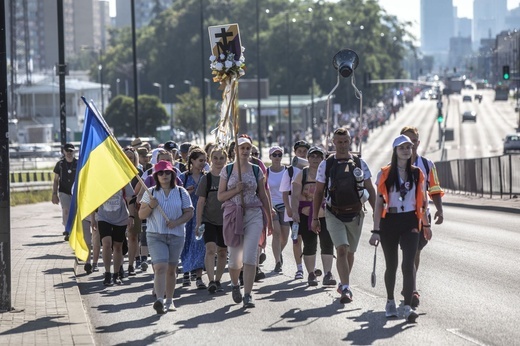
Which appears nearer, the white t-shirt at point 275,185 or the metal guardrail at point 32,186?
the white t-shirt at point 275,185

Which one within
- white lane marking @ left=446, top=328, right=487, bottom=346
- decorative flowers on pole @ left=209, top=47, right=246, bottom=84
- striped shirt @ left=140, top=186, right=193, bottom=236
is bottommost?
white lane marking @ left=446, top=328, right=487, bottom=346

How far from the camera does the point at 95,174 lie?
1412 cm

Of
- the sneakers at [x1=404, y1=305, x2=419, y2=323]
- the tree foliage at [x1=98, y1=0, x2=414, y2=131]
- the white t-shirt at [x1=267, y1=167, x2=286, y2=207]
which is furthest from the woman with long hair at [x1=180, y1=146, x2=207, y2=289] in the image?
the tree foliage at [x1=98, y1=0, x2=414, y2=131]

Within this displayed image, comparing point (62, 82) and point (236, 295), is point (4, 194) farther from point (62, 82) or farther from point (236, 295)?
point (62, 82)

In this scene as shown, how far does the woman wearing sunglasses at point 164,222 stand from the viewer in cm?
1341

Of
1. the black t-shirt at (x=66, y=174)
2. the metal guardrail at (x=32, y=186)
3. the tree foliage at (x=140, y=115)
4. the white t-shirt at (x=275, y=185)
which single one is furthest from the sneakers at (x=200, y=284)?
the tree foliage at (x=140, y=115)

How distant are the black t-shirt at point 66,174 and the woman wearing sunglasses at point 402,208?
32.4 feet

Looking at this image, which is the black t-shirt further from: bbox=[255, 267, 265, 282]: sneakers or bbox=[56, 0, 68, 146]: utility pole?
bbox=[255, 267, 265, 282]: sneakers

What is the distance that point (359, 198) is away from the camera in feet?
45.3

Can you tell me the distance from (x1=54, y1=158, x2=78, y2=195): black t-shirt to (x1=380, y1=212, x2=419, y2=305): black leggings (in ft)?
32.4

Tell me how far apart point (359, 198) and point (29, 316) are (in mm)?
3371

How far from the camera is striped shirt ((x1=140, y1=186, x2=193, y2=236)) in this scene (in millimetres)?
13414

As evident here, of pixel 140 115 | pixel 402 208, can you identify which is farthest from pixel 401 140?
pixel 140 115

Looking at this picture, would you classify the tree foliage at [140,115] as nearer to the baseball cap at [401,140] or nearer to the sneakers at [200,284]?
the sneakers at [200,284]
